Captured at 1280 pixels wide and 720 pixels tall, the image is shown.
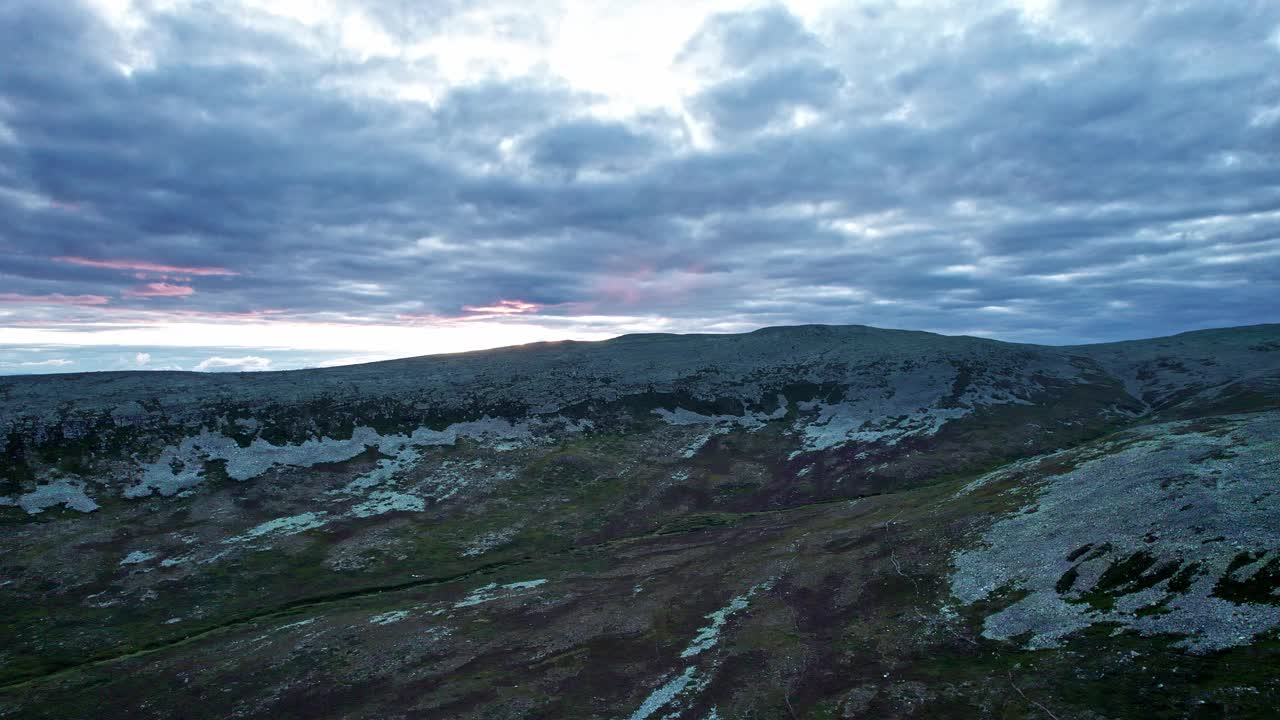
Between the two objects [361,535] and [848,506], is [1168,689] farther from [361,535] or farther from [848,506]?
[361,535]

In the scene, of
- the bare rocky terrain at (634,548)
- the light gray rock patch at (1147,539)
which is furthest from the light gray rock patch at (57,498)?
the light gray rock patch at (1147,539)

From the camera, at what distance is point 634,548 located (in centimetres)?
8475

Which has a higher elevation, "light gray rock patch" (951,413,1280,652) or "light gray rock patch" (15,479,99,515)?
"light gray rock patch" (951,413,1280,652)

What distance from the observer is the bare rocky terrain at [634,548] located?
127 ft

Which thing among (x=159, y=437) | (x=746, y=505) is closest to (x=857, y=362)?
(x=746, y=505)

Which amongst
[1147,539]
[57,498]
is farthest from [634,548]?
[57,498]

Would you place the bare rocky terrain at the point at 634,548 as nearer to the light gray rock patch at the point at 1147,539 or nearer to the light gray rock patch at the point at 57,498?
the light gray rock patch at the point at 1147,539

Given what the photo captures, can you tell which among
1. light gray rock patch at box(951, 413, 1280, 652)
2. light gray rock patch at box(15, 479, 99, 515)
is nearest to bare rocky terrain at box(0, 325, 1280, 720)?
light gray rock patch at box(951, 413, 1280, 652)

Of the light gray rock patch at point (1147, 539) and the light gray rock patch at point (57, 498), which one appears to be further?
the light gray rock patch at point (57, 498)

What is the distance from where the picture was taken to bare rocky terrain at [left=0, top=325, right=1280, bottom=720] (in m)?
38.8

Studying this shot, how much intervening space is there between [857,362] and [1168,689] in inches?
6081

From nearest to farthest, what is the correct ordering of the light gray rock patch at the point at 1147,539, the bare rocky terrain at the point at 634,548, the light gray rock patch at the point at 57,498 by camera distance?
1. the light gray rock patch at the point at 1147,539
2. the bare rocky terrain at the point at 634,548
3. the light gray rock patch at the point at 57,498

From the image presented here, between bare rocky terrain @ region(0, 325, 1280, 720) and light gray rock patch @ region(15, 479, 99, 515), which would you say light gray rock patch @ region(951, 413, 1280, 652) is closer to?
bare rocky terrain @ region(0, 325, 1280, 720)

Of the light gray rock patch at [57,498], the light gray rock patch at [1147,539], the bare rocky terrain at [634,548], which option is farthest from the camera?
the light gray rock patch at [57,498]
